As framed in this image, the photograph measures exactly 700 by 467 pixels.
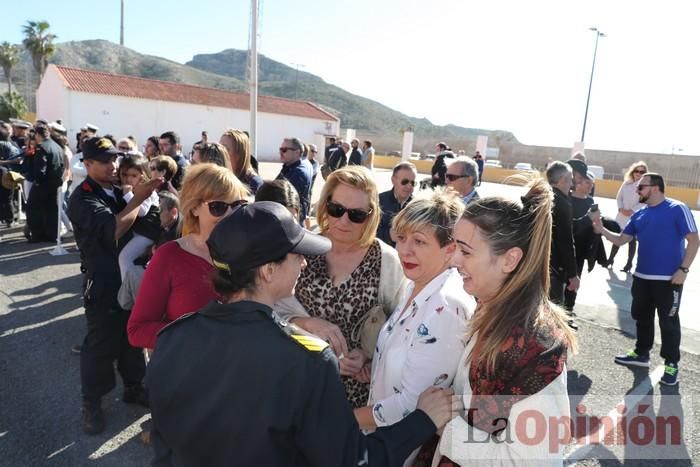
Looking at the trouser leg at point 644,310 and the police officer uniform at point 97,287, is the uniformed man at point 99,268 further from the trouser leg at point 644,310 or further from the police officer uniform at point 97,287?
the trouser leg at point 644,310

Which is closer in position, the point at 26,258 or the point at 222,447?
the point at 222,447

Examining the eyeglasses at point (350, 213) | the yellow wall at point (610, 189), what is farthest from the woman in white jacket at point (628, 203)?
the yellow wall at point (610, 189)

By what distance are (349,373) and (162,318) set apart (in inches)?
40.7

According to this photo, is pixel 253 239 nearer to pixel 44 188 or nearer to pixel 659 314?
pixel 659 314

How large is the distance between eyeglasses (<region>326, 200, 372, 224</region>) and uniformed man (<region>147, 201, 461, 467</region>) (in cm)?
110

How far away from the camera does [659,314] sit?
14.3 ft

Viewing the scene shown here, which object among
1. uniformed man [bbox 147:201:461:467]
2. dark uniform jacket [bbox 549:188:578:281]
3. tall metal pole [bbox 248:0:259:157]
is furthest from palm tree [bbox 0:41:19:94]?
uniformed man [bbox 147:201:461:467]

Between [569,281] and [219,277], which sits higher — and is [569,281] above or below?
below

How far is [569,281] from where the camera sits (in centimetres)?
456

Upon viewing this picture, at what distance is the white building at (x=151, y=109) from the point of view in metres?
30.1

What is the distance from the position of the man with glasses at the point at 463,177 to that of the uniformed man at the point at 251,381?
3.43 m

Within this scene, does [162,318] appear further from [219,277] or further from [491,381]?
[491,381]

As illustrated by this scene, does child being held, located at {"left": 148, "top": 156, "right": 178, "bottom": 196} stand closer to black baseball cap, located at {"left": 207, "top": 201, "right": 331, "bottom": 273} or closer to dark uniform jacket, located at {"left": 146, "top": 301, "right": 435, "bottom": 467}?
black baseball cap, located at {"left": 207, "top": 201, "right": 331, "bottom": 273}

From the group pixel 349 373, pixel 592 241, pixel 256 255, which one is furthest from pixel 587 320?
pixel 256 255
